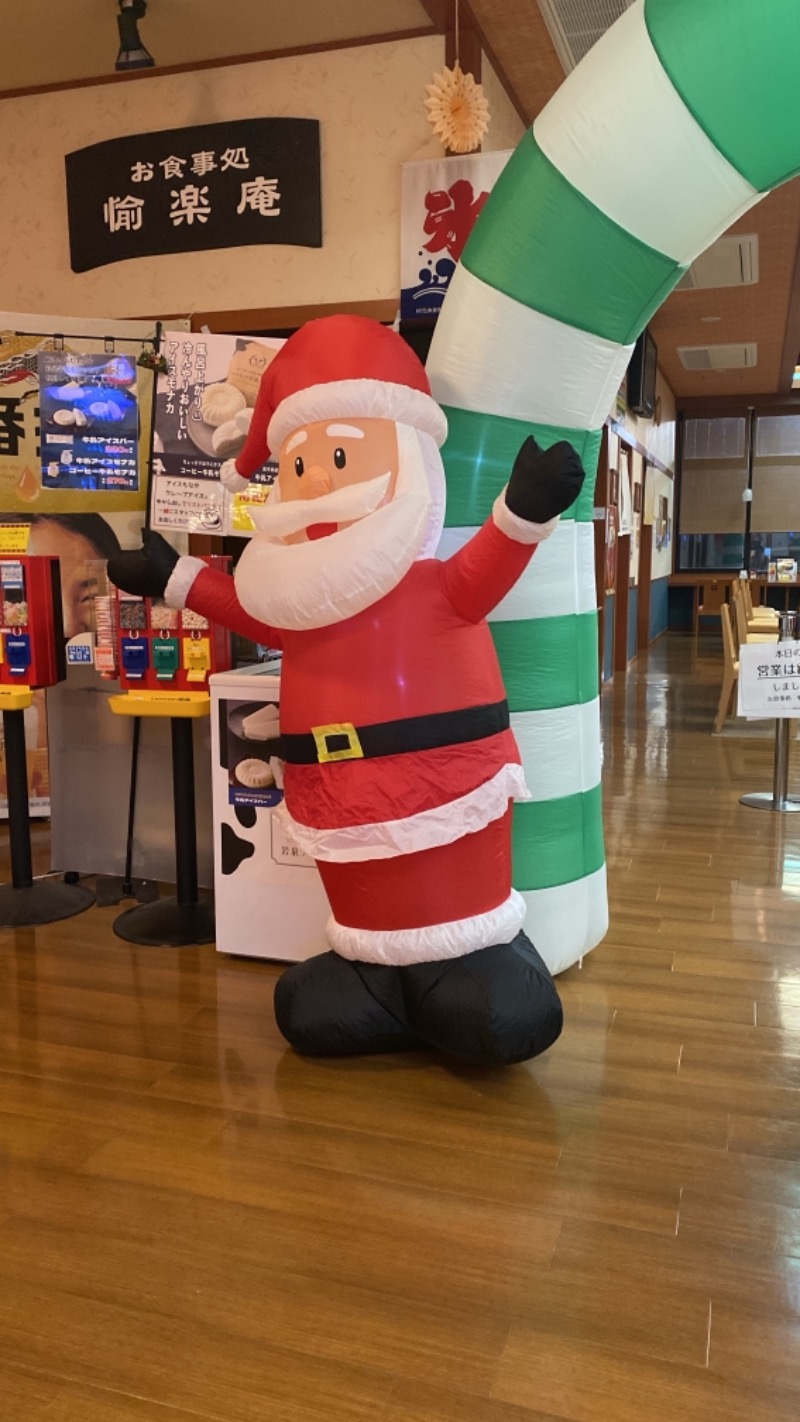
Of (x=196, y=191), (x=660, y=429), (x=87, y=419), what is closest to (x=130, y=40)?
(x=196, y=191)

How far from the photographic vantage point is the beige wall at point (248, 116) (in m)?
4.01

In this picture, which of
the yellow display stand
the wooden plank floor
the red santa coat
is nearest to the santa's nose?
the red santa coat

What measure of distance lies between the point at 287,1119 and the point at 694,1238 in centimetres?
83

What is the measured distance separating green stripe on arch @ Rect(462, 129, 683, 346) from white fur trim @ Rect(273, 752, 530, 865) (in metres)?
1.03

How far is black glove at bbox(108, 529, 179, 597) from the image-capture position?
2568mm

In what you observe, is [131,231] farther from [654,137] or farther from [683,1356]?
[683,1356]

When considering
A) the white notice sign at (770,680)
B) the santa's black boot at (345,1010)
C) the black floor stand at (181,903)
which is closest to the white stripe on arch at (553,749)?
the santa's black boot at (345,1010)

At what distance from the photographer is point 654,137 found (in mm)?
2113

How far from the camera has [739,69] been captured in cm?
203

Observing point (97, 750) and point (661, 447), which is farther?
point (661, 447)

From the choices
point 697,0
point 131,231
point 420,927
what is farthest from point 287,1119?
point 131,231

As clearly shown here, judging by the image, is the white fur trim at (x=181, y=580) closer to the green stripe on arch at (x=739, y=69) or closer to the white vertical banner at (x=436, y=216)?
the green stripe on arch at (x=739, y=69)

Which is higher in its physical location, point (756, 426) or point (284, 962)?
point (756, 426)

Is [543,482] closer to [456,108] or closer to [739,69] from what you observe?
[739,69]
